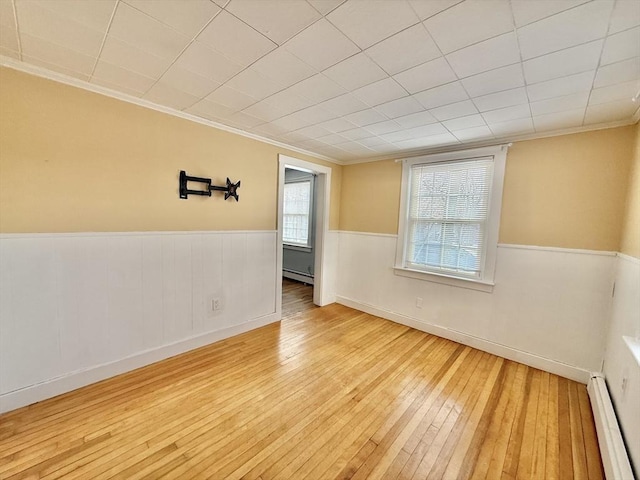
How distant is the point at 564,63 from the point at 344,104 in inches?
54.1

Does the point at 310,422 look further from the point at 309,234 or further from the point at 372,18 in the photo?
the point at 309,234

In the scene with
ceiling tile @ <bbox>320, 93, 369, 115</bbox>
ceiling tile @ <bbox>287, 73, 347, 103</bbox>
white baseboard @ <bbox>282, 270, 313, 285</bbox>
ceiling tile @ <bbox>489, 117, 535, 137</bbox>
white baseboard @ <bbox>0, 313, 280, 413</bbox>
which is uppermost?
ceiling tile @ <bbox>489, 117, 535, 137</bbox>

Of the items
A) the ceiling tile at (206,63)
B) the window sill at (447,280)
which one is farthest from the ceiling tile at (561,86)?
the ceiling tile at (206,63)

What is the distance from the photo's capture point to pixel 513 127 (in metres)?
2.54

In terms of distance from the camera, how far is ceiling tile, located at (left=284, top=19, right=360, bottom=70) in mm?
1348

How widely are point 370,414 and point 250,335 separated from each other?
1724 millimetres

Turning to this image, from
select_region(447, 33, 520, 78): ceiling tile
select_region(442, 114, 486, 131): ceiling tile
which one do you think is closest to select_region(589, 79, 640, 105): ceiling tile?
select_region(442, 114, 486, 131): ceiling tile

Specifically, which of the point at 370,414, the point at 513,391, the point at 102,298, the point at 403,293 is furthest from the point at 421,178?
the point at 102,298

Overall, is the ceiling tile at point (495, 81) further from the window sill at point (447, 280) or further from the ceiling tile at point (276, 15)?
the window sill at point (447, 280)

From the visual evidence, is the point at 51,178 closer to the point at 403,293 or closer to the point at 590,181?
the point at 403,293

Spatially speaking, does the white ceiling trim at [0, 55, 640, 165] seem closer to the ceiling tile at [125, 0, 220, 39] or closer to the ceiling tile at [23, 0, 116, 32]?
the ceiling tile at [23, 0, 116, 32]

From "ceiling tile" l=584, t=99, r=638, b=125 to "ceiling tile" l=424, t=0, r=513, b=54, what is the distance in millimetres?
1429

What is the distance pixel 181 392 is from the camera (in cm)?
213

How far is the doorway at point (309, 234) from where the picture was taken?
4.06 m
